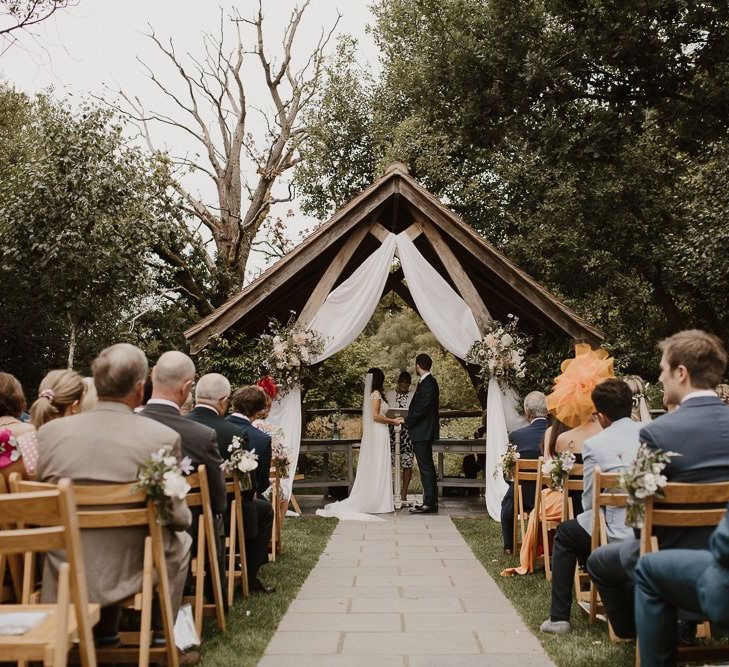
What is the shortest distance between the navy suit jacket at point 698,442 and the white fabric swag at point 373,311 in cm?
732

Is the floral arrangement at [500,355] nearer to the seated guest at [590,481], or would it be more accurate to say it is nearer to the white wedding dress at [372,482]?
the white wedding dress at [372,482]

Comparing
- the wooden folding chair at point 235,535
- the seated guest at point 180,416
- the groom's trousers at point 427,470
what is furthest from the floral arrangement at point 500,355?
the seated guest at point 180,416

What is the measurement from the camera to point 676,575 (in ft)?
10.8

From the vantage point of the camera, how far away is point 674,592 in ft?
11.0

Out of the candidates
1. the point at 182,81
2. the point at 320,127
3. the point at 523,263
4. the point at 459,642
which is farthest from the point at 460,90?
the point at 182,81

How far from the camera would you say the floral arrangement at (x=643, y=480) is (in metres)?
3.64

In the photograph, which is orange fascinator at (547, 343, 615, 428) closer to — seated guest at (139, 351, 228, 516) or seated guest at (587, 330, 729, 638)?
seated guest at (587, 330, 729, 638)

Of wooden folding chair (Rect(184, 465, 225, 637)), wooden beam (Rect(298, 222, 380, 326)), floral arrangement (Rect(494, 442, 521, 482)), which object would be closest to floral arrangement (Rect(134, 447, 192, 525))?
wooden folding chair (Rect(184, 465, 225, 637))

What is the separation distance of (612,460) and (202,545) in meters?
2.51

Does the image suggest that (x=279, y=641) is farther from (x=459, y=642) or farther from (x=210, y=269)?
(x=210, y=269)

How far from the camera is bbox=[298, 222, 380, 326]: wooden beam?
1135 cm

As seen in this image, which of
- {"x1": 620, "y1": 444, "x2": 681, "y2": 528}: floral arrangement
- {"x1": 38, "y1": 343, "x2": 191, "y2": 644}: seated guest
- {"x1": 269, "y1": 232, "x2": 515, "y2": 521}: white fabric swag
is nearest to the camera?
{"x1": 620, "y1": 444, "x2": 681, "y2": 528}: floral arrangement

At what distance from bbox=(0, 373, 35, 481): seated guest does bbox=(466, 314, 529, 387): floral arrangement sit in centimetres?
675

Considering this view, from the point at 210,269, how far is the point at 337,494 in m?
10.6
